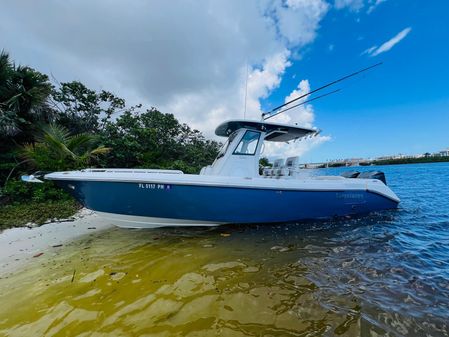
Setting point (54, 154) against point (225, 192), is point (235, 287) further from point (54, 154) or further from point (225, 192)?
point (54, 154)

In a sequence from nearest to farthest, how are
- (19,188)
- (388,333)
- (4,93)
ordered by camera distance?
1. (388,333)
2. (19,188)
3. (4,93)

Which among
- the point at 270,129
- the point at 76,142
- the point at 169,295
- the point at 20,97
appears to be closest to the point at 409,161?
the point at 270,129

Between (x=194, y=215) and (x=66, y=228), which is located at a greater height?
(x=194, y=215)

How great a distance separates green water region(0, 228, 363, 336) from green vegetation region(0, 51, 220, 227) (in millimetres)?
3759

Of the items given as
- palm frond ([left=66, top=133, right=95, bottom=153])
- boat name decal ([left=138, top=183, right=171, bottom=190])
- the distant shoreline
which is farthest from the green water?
the distant shoreline

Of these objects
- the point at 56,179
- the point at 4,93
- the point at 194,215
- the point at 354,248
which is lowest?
the point at 354,248

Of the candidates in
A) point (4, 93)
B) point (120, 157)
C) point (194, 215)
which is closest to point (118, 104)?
point (120, 157)

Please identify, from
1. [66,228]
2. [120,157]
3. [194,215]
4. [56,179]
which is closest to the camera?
[56,179]

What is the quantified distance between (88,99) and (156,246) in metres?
11.0

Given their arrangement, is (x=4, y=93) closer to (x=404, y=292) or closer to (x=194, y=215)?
(x=194, y=215)

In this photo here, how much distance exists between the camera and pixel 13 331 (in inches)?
91.8

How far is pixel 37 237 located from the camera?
5285mm

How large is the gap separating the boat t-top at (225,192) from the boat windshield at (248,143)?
0.08ft

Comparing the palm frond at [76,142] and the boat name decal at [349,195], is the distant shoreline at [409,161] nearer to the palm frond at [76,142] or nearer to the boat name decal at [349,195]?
the boat name decal at [349,195]
